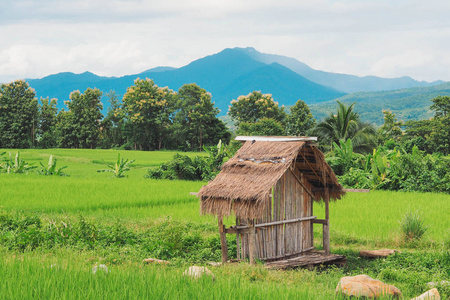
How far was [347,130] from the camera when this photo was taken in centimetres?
2944

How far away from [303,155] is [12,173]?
1577 cm

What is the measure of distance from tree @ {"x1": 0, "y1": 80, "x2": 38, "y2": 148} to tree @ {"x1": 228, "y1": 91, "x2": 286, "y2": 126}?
19.8 metres

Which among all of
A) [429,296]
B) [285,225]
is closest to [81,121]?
[285,225]

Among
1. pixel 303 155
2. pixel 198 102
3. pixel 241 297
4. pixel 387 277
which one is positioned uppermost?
pixel 198 102

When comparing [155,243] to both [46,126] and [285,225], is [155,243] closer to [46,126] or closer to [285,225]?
[285,225]

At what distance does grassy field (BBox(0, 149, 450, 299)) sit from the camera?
185 inches

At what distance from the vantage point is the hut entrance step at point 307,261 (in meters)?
7.50

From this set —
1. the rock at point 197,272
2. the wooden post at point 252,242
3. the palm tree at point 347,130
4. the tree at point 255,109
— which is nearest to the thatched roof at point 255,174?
the wooden post at point 252,242

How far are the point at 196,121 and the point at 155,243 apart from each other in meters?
40.4

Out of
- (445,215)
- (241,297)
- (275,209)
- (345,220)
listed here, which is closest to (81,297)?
(241,297)

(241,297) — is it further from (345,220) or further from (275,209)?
(345,220)

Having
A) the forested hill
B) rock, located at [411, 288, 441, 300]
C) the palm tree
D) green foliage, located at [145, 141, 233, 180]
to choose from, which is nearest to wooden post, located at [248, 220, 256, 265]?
rock, located at [411, 288, 441, 300]

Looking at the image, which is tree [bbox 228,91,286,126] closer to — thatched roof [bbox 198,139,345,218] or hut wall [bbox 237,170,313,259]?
hut wall [bbox 237,170,313,259]

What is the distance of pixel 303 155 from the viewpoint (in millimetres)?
8266
